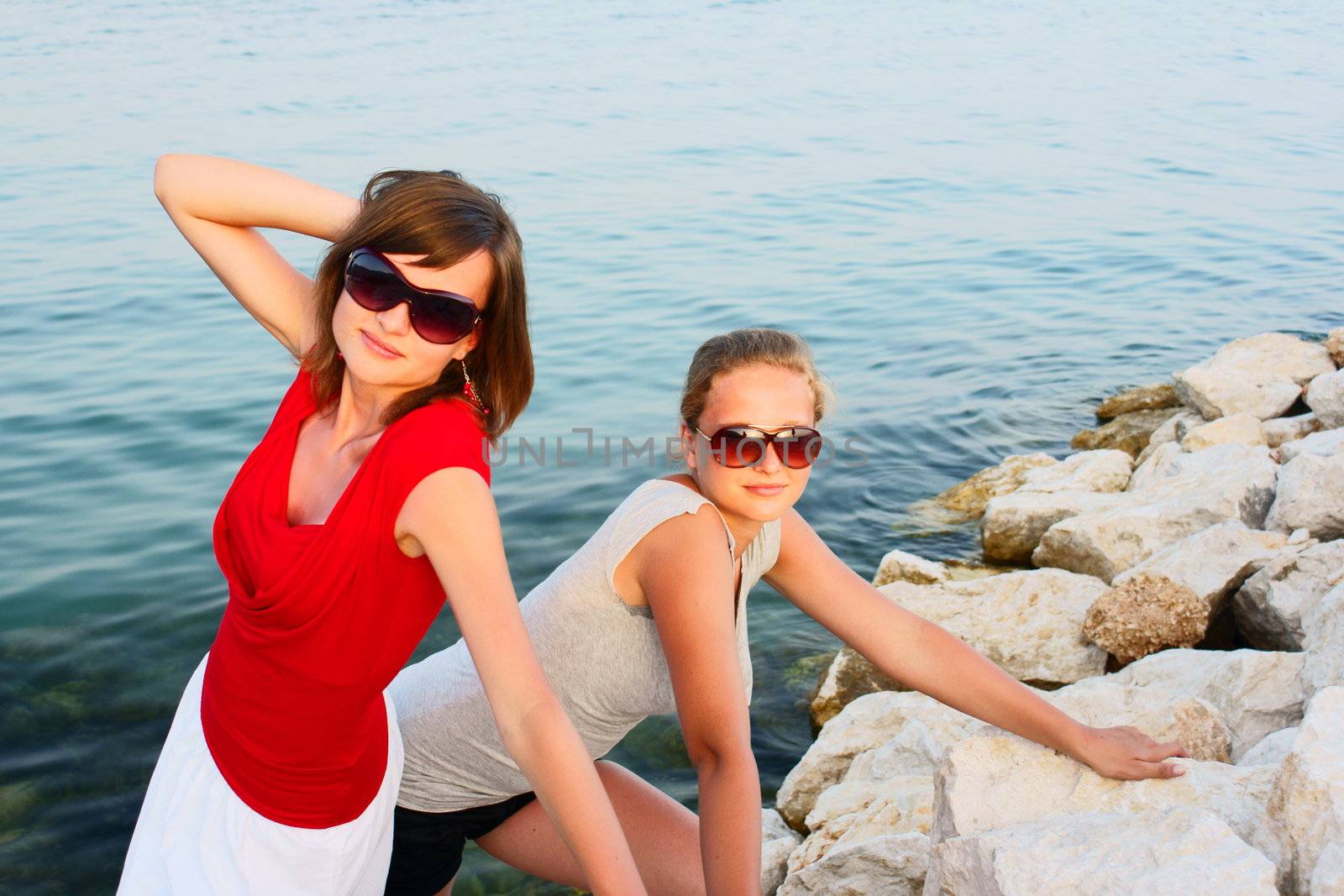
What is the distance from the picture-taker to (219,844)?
2.35 m

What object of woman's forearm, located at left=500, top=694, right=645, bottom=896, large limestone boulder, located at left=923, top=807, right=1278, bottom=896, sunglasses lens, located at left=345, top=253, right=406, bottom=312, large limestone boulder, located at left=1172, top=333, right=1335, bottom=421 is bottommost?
large limestone boulder, located at left=1172, top=333, right=1335, bottom=421

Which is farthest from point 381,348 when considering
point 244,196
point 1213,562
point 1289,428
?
point 1289,428

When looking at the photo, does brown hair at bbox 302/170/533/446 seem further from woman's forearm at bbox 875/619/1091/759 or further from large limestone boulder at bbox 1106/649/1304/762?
large limestone boulder at bbox 1106/649/1304/762

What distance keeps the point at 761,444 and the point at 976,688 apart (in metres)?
0.80

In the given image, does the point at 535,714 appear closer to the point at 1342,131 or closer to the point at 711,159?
the point at 711,159

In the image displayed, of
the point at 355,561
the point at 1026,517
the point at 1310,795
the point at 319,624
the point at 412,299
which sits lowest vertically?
the point at 1026,517

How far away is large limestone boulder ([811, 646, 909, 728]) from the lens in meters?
5.30

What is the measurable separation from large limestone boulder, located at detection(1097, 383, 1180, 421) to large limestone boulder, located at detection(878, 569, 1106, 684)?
4.42 meters

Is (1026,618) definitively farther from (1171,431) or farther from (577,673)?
(1171,431)

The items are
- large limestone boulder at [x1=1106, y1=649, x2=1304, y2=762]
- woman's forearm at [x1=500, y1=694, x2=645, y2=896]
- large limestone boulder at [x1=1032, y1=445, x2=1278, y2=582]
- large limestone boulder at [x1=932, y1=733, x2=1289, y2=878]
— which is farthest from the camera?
large limestone boulder at [x1=1032, y1=445, x2=1278, y2=582]

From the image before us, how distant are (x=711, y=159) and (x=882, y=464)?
951 centimetres

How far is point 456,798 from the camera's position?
2877 millimetres

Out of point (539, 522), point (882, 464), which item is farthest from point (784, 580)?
point (882, 464)

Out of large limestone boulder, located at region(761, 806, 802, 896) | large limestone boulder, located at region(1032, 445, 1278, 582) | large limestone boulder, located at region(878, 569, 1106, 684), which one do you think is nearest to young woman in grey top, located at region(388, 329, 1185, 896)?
large limestone boulder, located at region(761, 806, 802, 896)
